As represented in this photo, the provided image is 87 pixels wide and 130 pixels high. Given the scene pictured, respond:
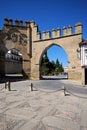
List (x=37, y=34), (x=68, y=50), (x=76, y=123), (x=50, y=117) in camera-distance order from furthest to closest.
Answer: (x=37, y=34) < (x=68, y=50) < (x=50, y=117) < (x=76, y=123)

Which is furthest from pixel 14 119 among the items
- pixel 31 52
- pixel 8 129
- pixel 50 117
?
pixel 31 52

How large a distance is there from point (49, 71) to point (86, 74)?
3279 centimetres

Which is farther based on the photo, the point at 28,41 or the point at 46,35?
the point at 28,41

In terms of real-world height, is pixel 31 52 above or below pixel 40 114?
above

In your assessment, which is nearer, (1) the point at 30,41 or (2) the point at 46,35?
(2) the point at 46,35

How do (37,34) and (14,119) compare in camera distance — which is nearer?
(14,119)

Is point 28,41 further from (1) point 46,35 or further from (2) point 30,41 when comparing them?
(1) point 46,35

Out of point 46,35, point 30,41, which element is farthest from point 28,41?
point 46,35

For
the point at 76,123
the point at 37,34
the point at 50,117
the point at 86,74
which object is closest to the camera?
the point at 76,123

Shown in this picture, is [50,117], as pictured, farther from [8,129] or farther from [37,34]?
[37,34]

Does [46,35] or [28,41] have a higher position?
[46,35]

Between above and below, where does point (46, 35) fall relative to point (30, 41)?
above

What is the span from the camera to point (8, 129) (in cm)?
559

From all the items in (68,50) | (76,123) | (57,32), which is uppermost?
(57,32)
